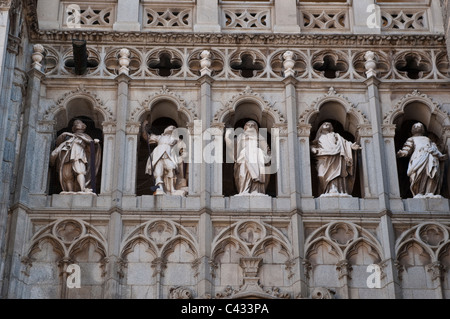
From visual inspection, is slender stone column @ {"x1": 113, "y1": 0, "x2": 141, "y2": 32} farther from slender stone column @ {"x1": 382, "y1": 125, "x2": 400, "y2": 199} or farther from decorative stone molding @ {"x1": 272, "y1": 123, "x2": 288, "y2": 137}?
slender stone column @ {"x1": 382, "y1": 125, "x2": 400, "y2": 199}

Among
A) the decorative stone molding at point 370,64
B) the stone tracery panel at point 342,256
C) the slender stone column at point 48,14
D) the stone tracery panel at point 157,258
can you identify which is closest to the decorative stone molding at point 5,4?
the slender stone column at point 48,14

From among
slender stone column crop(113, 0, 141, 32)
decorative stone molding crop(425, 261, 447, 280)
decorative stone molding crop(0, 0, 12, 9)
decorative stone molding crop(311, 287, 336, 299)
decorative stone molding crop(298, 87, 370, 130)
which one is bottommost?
decorative stone molding crop(311, 287, 336, 299)

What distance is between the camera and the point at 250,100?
24016 millimetres

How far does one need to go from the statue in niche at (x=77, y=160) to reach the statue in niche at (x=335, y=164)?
388cm

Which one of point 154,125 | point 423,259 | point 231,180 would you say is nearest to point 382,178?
point 423,259

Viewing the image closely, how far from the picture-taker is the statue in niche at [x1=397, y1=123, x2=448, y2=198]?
76.0ft

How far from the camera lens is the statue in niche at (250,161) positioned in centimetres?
2309

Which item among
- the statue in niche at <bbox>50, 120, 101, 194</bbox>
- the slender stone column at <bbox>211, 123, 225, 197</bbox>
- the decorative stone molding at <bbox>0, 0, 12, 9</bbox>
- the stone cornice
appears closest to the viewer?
the decorative stone molding at <bbox>0, 0, 12, 9</bbox>

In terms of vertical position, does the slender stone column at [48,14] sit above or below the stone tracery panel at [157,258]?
above

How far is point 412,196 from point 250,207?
9.86 ft

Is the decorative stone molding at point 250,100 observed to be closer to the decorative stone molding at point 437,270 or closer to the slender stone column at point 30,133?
the slender stone column at point 30,133

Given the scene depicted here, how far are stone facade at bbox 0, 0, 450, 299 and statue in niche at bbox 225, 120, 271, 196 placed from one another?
0.24 metres

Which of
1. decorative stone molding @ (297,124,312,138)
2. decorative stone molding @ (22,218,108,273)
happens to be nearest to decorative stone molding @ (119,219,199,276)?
decorative stone molding @ (22,218,108,273)
